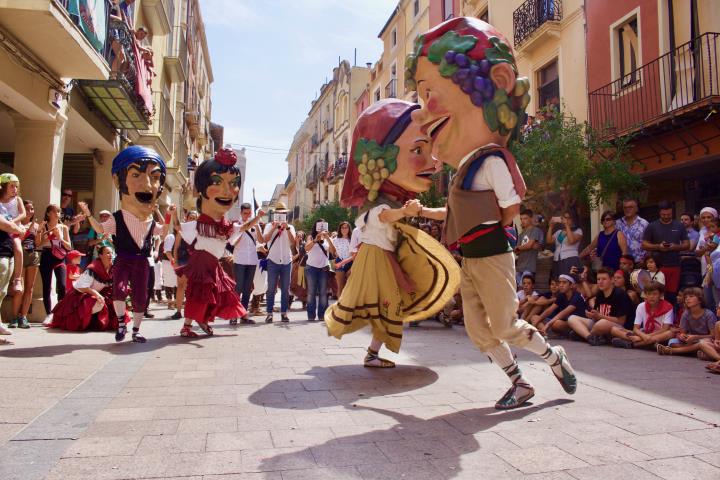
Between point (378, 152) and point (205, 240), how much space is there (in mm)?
2719

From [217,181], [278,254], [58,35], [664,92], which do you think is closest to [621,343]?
[278,254]

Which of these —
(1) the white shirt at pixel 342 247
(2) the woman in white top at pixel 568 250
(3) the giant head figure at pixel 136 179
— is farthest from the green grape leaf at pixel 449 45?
(1) the white shirt at pixel 342 247

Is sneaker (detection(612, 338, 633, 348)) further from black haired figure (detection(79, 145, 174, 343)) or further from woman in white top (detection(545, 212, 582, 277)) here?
black haired figure (detection(79, 145, 174, 343))

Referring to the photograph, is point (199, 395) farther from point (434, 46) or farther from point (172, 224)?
point (172, 224)

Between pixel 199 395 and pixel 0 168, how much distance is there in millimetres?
11770

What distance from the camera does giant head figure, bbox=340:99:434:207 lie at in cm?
460

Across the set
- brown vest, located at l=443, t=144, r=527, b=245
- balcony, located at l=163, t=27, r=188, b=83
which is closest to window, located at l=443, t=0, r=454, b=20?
balcony, located at l=163, t=27, r=188, b=83

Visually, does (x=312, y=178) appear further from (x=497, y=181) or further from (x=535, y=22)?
(x=497, y=181)

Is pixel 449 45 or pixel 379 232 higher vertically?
pixel 449 45

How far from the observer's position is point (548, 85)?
622 inches

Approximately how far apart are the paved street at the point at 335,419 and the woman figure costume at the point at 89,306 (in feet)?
6.24

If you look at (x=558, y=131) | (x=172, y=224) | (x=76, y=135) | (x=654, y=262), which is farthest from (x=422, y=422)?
(x=76, y=135)

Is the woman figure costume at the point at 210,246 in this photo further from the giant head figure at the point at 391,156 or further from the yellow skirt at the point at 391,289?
the yellow skirt at the point at 391,289

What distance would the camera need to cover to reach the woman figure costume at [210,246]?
635 centimetres
